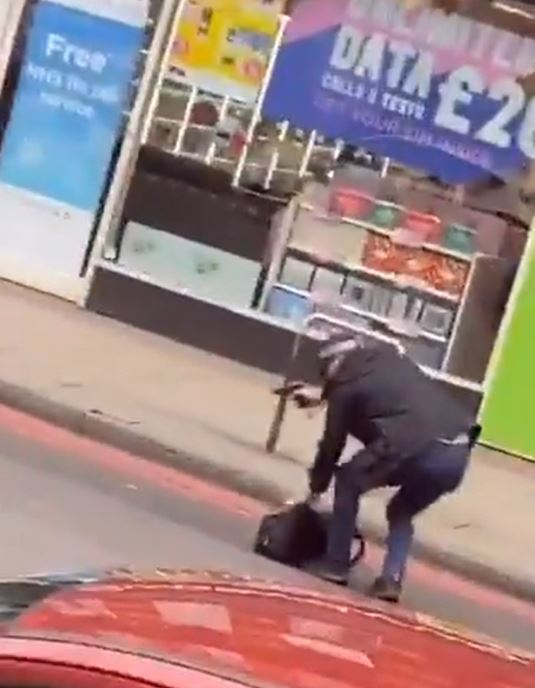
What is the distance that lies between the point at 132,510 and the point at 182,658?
7.06 m

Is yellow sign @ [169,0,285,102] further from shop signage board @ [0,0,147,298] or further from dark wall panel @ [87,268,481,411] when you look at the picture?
dark wall panel @ [87,268,481,411]

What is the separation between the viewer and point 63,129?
1591cm

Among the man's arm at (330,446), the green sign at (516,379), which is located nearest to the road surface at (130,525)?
the man's arm at (330,446)

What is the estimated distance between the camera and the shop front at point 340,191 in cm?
1467

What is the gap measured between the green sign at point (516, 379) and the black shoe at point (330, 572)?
5365mm

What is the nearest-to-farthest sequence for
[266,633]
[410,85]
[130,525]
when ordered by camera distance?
[266,633]
[130,525]
[410,85]

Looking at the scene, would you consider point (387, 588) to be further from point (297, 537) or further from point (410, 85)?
point (410, 85)

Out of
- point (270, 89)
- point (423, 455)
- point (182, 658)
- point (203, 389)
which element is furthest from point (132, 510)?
point (182, 658)

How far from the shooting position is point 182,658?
3.08 m

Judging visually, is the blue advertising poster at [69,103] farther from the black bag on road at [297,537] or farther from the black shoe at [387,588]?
the black shoe at [387,588]

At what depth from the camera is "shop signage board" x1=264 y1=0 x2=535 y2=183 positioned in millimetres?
14680

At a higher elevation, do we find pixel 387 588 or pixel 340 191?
pixel 340 191

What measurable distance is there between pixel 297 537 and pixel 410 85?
6.27 m

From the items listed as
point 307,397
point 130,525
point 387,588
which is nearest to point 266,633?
point 387,588
